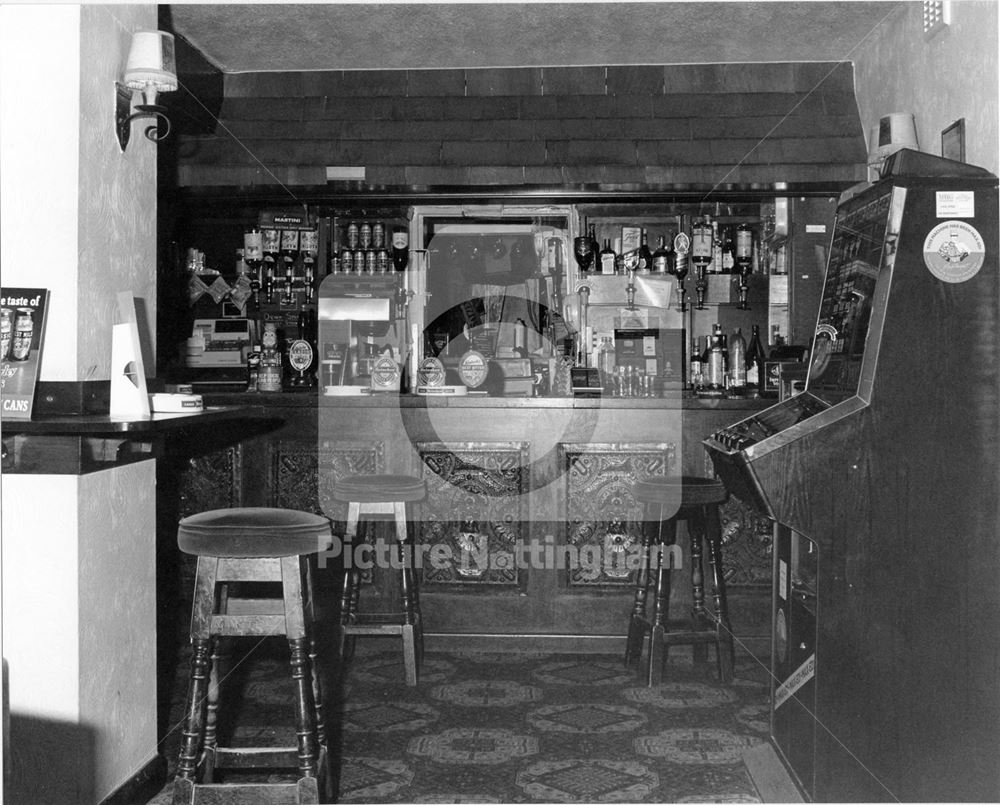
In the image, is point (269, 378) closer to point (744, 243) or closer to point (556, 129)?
point (556, 129)

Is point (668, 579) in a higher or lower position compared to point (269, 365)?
lower

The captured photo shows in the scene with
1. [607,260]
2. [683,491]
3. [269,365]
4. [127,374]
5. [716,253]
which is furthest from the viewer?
[607,260]

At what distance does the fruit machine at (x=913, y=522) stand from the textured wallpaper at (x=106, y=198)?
70.0 inches

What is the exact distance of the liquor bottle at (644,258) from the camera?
605cm

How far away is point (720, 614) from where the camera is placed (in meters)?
3.98

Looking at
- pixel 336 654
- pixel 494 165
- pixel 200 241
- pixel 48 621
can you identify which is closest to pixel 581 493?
pixel 336 654

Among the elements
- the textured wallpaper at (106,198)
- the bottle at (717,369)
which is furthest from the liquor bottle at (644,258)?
the textured wallpaper at (106,198)

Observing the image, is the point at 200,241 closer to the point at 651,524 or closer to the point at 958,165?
the point at 651,524

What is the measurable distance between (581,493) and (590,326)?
203 cm

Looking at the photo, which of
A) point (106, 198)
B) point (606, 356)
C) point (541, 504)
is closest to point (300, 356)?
point (606, 356)

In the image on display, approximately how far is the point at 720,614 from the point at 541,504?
0.95 metres

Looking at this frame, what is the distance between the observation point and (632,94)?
5.43 meters

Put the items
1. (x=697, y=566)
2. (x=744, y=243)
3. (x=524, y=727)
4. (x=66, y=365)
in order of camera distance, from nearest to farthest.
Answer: (x=66, y=365) < (x=524, y=727) < (x=697, y=566) < (x=744, y=243)

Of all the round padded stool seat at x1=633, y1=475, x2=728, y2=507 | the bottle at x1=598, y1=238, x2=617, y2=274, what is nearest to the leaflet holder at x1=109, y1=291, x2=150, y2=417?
the round padded stool seat at x1=633, y1=475, x2=728, y2=507
